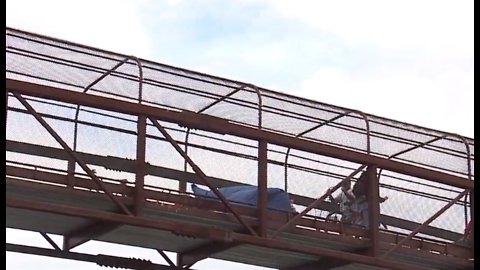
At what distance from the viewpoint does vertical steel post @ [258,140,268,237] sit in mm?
15523

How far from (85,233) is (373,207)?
5.03m

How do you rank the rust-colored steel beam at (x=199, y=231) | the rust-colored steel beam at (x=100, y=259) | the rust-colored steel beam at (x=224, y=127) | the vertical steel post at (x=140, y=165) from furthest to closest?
the rust-colored steel beam at (x=100, y=259)
the vertical steel post at (x=140, y=165)
the rust-colored steel beam at (x=224, y=127)
the rust-colored steel beam at (x=199, y=231)

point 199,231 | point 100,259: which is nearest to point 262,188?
point 199,231

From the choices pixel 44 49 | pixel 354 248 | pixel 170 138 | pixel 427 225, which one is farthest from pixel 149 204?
pixel 427 225

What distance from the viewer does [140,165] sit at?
47.9 ft

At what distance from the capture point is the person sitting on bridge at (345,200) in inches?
668

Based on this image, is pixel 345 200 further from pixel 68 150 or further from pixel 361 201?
pixel 68 150

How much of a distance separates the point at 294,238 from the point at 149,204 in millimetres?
2771

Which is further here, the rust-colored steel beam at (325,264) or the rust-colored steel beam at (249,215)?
the rust-colored steel beam at (325,264)

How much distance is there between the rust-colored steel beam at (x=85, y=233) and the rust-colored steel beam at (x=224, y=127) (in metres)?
1.74

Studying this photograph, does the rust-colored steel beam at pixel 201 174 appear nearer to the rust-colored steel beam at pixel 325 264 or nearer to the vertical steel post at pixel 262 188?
the vertical steel post at pixel 262 188

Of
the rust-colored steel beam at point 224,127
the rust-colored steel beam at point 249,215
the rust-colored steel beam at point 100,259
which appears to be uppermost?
the rust-colored steel beam at point 224,127

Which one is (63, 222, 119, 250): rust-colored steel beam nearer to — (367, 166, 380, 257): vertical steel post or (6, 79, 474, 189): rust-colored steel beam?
(6, 79, 474, 189): rust-colored steel beam

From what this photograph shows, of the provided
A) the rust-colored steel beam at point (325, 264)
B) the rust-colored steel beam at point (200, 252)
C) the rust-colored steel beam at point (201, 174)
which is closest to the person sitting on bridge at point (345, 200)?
the rust-colored steel beam at point (325, 264)
